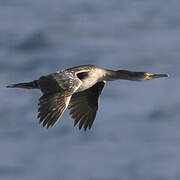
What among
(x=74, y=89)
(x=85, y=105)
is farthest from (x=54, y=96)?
(x=85, y=105)

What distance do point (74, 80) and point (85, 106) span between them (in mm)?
2532

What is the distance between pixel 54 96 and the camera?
1236cm

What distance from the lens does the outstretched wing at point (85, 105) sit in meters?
15.2

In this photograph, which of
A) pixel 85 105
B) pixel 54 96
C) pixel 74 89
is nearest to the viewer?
pixel 54 96

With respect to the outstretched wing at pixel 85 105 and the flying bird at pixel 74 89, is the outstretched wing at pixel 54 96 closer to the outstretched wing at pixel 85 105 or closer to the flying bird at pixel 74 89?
the flying bird at pixel 74 89

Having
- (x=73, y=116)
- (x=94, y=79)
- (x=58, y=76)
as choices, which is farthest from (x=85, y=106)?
(x=58, y=76)

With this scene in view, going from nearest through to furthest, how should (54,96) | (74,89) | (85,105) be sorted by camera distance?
1. (54,96)
2. (74,89)
3. (85,105)

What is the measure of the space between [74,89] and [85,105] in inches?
108

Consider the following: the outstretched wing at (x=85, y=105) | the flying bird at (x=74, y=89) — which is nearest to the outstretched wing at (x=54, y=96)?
the flying bird at (x=74, y=89)

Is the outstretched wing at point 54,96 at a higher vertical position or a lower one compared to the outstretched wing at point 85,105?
higher

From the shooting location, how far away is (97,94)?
50.3ft

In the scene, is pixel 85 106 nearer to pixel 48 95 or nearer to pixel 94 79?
pixel 94 79

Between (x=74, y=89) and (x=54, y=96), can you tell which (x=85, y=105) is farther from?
(x=54, y=96)

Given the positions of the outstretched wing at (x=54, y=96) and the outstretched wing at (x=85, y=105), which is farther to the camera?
the outstretched wing at (x=85, y=105)
